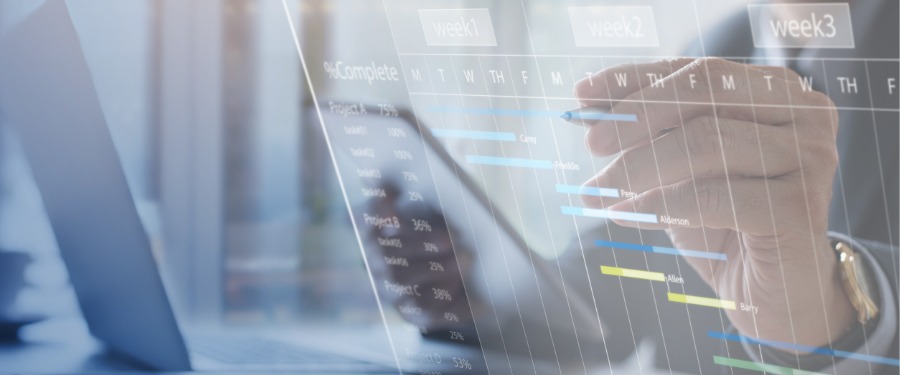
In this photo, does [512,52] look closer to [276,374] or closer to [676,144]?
[676,144]

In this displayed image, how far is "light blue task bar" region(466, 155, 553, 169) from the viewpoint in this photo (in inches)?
42.6

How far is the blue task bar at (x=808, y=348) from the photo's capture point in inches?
35.3

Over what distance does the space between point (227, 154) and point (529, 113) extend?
447 millimetres

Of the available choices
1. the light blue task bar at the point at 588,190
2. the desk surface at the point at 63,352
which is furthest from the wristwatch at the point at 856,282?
the desk surface at the point at 63,352

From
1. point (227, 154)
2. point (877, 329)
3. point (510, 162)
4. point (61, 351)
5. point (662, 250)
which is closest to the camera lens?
point (877, 329)

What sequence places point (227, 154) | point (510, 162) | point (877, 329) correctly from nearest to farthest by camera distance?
1. point (877, 329)
2. point (510, 162)
3. point (227, 154)

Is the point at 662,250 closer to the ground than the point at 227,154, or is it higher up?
closer to the ground

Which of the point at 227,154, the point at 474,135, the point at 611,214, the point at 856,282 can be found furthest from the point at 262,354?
the point at 856,282

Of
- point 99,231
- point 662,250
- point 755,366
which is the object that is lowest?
point 755,366

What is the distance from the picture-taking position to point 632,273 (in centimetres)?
104

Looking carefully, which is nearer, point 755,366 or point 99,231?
point 755,366

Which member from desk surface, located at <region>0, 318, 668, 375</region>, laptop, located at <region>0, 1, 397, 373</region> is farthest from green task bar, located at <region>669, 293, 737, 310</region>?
desk surface, located at <region>0, 318, 668, 375</region>

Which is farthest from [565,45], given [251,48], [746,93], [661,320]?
[251,48]

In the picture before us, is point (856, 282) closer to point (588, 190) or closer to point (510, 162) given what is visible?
point (588, 190)
